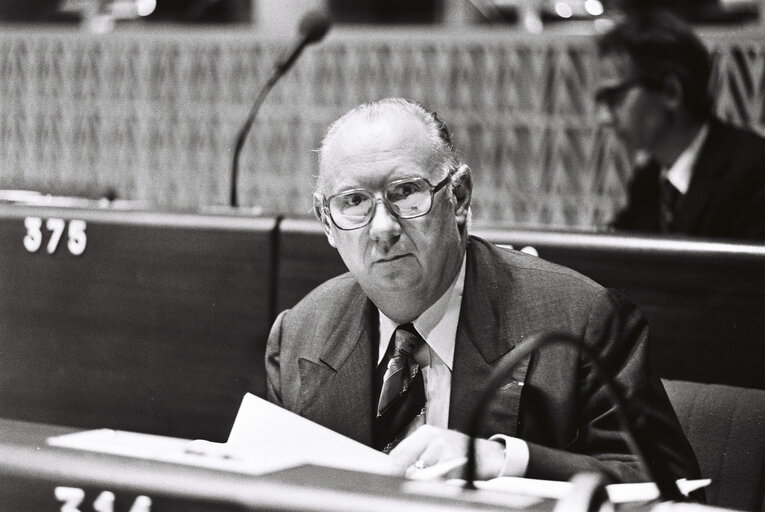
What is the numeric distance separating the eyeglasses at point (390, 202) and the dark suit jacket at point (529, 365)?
0.63 feet

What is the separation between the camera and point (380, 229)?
172cm

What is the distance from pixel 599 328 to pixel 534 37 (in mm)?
2803

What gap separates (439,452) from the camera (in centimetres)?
140

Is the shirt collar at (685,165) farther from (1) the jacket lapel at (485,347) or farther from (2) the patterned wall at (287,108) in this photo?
(1) the jacket lapel at (485,347)

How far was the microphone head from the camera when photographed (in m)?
2.82

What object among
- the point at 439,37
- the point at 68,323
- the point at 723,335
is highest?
the point at 439,37

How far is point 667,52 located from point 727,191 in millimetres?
708

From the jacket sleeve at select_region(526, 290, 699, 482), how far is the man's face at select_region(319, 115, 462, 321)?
0.97ft

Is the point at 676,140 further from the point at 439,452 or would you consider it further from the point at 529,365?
→ the point at 439,452

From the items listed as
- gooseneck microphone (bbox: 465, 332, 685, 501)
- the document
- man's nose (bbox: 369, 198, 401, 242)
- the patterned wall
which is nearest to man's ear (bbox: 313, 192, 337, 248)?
man's nose (bbox: 369, 198, 401, 242)

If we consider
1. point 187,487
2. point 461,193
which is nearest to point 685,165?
point 461,193

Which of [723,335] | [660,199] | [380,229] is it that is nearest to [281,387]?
[380,229]

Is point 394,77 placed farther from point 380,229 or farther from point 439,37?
point 380,229

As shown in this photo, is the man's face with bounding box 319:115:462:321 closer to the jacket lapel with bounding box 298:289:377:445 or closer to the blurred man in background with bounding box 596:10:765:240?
the jacket lapel with bounding box 298:289:377:445
